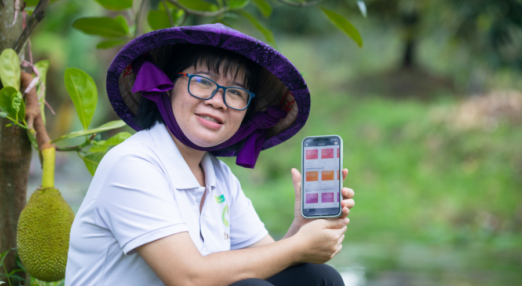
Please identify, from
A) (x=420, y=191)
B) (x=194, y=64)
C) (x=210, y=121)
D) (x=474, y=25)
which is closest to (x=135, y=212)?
(x=210, y=121)

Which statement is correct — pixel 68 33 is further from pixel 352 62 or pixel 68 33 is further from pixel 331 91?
pixel 352 62

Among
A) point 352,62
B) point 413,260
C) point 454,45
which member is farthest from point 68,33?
point 413,260

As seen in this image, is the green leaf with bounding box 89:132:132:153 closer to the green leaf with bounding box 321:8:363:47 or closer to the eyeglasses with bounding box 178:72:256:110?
the eyeglasses with bounding box 178:72:256:110

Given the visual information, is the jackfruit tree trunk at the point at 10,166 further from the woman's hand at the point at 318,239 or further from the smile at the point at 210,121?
the woman's hand at the point at 318,239

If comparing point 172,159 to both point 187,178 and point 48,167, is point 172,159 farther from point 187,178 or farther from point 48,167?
point 48,167

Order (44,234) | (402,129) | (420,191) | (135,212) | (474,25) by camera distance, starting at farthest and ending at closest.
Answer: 1. (402,129)
2. (420,191)
3. (474,25)
4. (44,234)
5. (135,212)

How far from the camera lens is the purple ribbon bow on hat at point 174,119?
113cm

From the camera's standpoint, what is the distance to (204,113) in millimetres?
1109

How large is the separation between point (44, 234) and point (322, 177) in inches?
27.7

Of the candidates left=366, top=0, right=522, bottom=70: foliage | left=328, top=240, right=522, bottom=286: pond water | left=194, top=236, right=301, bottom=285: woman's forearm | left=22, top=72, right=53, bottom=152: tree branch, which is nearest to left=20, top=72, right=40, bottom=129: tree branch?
left=22, top=72, right=53, bottom=152: tree branch

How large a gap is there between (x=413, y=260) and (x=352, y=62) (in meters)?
6.91

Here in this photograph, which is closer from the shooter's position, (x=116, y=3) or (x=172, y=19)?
(x=116, y=3)

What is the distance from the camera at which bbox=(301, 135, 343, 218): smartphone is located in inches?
46.2

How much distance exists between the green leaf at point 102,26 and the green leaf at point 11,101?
48 centimetres
